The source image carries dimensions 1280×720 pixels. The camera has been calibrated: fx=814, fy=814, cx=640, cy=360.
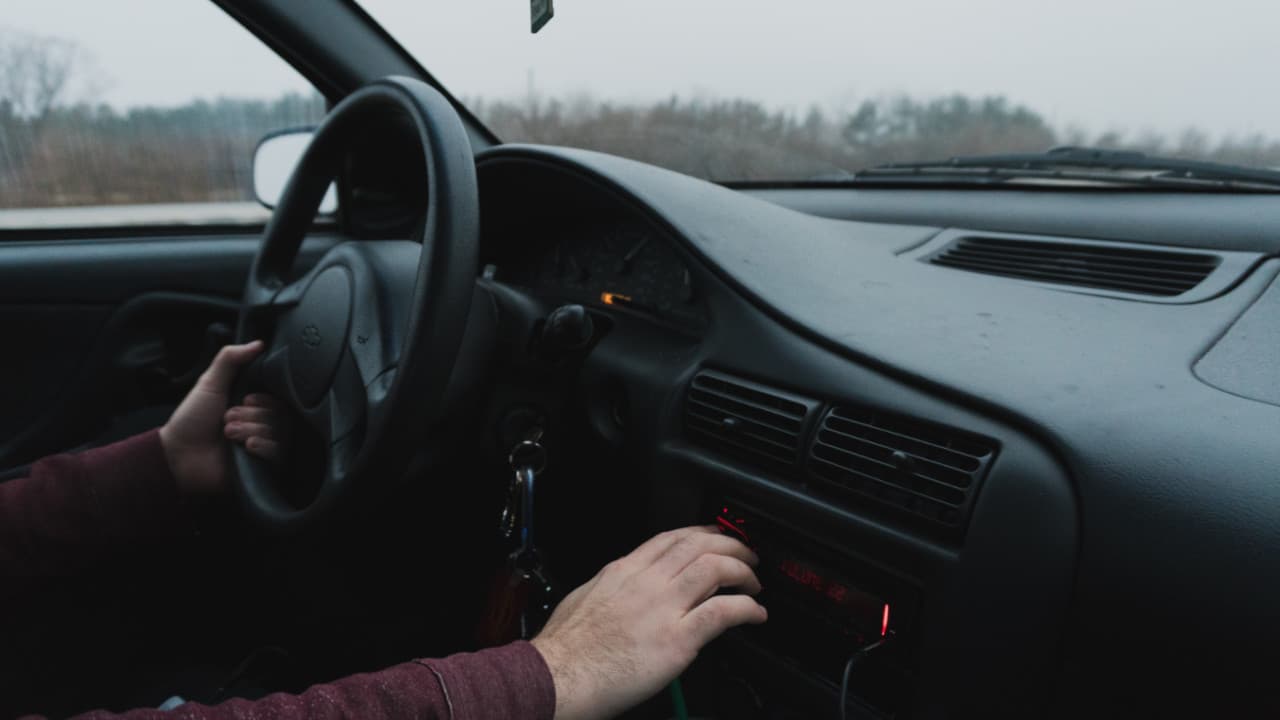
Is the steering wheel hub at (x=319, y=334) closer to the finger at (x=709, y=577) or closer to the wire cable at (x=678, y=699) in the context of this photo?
the finger at (x=709, y=577)

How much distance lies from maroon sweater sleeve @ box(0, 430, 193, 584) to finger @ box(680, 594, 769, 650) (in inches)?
42.1

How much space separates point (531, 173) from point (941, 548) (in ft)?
3.52

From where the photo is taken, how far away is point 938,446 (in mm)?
1008

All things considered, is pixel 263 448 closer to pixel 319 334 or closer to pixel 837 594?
pixel 319 334

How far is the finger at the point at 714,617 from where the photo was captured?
992 millimetres

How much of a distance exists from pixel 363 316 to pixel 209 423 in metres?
0.52

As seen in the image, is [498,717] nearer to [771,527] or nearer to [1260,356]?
[771,527]

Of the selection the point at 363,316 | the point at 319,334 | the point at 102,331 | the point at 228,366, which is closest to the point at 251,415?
the point at 228,366

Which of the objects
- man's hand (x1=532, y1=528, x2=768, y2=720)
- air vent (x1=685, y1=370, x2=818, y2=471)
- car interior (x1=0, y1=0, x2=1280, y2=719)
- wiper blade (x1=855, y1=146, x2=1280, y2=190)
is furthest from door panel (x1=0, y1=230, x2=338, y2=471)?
wiper blade (x1=855, y1=146, x2=1280, y2=190)

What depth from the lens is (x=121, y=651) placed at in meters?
1.66

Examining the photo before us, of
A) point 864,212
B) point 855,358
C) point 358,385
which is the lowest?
point 358,385

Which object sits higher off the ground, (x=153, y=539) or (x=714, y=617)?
(x=714, y=617)

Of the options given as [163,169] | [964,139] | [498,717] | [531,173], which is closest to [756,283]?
[531,173]

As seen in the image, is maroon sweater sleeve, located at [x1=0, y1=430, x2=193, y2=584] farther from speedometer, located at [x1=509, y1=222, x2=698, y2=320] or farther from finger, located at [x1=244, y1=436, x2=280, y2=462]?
speedometer, located at [x1=509, y1=222, x2=698, y2=320]
